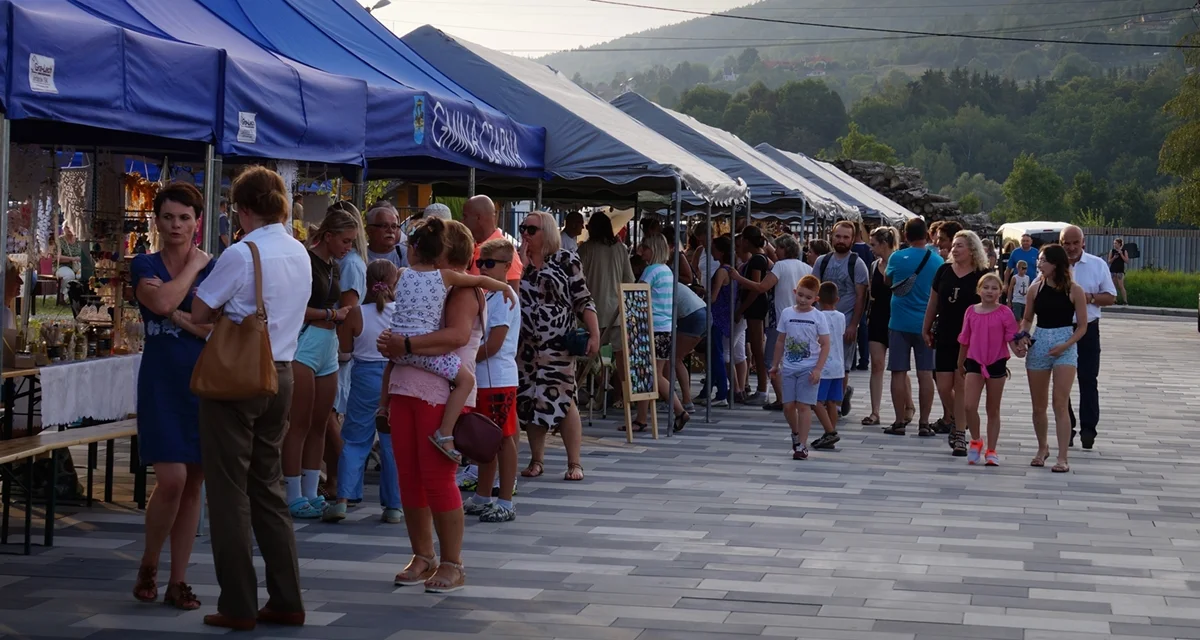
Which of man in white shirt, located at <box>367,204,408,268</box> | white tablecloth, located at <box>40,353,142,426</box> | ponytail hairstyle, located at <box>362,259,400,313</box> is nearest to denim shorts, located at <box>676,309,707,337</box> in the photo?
man in white shirt, located at <box>367,204,408,268</box>

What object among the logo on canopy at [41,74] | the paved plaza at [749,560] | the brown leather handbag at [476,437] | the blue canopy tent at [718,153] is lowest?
the paved plaza at [749,560]

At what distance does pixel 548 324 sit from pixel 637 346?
2.74m

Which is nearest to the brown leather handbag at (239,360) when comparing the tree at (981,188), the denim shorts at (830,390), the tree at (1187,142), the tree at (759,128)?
the denim shorts at (830,390)

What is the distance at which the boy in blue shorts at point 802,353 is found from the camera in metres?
11.1

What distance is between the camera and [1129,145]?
133m

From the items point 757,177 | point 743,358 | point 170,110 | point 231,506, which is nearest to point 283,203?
point 231,506

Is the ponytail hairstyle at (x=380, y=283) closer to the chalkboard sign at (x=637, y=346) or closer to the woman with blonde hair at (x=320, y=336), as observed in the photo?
the woman with blonde hair at (x=320, y=336)

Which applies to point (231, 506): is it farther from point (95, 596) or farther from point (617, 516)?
point (617, 516)

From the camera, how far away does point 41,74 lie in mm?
6188

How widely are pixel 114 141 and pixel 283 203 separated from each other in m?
3.81

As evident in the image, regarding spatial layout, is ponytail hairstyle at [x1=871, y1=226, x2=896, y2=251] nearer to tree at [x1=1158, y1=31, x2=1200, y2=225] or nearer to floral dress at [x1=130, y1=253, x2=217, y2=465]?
floral dress at [x1=130, y1=253, x2=217, y2=465]

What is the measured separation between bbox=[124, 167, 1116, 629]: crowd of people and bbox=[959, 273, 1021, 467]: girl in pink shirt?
0.02 meters

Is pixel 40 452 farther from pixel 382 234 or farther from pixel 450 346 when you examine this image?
pixel 382 234

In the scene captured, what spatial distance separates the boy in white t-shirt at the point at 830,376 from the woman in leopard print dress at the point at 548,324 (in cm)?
263
